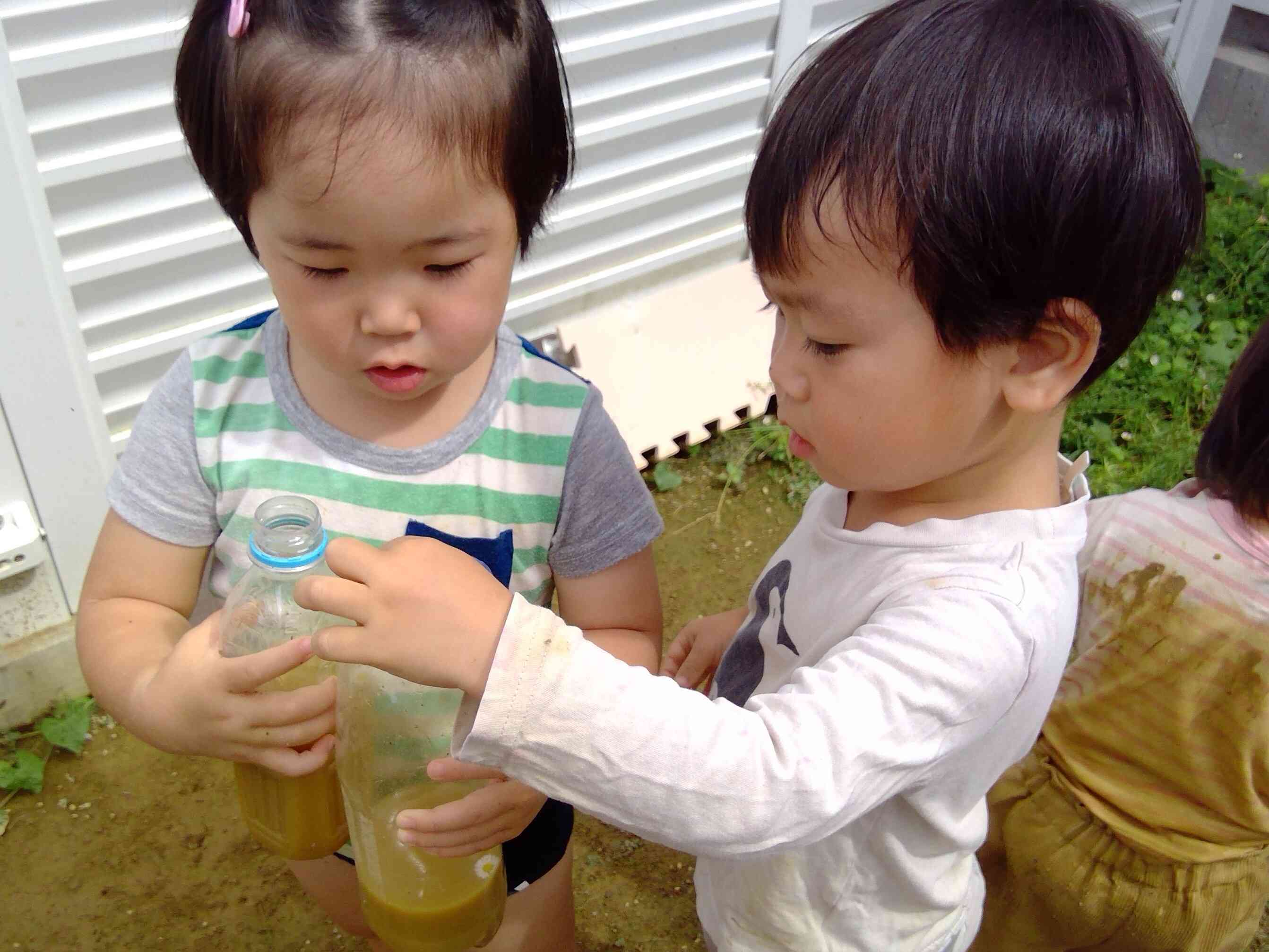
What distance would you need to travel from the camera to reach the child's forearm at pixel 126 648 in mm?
1455

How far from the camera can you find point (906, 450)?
1.21 meters

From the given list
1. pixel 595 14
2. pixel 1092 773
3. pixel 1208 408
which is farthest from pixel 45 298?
pixel 1208 408

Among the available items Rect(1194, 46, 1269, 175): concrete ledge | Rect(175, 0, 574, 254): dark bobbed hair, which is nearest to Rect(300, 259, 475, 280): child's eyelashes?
Rect(175, 0, 574, 254): dark bobbed hair

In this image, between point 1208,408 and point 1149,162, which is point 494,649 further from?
point 1208,408

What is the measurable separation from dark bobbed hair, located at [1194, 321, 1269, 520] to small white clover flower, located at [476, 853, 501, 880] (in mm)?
1227

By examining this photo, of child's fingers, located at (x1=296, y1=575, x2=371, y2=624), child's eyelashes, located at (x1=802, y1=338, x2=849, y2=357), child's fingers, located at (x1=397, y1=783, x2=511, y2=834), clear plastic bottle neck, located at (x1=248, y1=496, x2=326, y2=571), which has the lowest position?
child's fingers, located at (x1=397, y1=783, x2=511, y2=834)

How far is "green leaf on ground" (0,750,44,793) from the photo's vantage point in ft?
8.69

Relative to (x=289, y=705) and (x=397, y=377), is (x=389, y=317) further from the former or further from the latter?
(x=289, y=705)

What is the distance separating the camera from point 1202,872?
5.88 feet

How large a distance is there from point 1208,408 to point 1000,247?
3364 mm

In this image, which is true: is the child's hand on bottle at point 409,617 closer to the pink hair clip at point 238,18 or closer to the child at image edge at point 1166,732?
the pink hair clip at point 238,18

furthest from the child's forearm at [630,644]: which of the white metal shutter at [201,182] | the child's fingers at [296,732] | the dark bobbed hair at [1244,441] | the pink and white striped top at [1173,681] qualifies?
the white metal shutter at [201,182]

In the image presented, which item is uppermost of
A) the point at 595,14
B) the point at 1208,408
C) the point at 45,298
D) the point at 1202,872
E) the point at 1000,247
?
the point at 1000,247

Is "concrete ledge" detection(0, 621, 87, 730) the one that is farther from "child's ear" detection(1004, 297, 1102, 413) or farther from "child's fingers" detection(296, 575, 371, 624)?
"child's ear" detection(1004, 297, 1102, 413)
